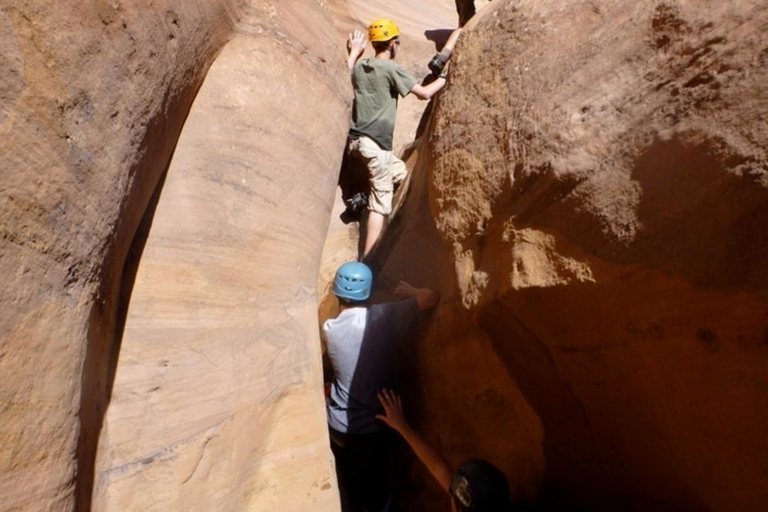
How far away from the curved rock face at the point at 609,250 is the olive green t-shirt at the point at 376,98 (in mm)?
902

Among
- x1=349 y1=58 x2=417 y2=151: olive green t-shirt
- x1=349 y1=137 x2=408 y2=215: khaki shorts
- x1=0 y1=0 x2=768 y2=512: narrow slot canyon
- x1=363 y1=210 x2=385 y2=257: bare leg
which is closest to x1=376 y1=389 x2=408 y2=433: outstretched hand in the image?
x1=0 y1=0 x2=768 y2=512: narrow slot canyon

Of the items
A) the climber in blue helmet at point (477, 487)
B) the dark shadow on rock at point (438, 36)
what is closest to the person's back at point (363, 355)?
the climber in blue helmet at point (477, 487)

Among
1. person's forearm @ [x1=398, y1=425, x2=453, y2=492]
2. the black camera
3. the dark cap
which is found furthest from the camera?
the black camera

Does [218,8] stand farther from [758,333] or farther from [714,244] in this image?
[758,333]

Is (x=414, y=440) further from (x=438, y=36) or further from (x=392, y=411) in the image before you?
(x=438, y=36)

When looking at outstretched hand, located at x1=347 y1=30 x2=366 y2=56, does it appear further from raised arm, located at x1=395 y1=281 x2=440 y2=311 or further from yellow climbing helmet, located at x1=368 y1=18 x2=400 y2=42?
raised arm, located at x1=395 y1=281 x2=440 y2=311

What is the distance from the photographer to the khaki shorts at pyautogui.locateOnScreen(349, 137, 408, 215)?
3746 mm

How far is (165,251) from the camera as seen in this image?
2.21 meters

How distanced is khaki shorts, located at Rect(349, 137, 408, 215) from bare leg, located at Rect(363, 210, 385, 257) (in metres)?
0.03

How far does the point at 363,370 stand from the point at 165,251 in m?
1.13

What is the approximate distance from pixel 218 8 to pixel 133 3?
2.14ft

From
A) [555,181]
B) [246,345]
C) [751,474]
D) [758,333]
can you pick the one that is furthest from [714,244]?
[246,345]

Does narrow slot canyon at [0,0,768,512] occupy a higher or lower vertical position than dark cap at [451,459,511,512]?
higher

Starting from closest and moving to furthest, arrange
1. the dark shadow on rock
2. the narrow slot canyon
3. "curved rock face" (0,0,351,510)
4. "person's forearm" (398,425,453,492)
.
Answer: "curved rock face" (0,0,351,510)
the narrow slot canyon
"person's forearm" (398,425,453,492)
the dark shadow on rock
